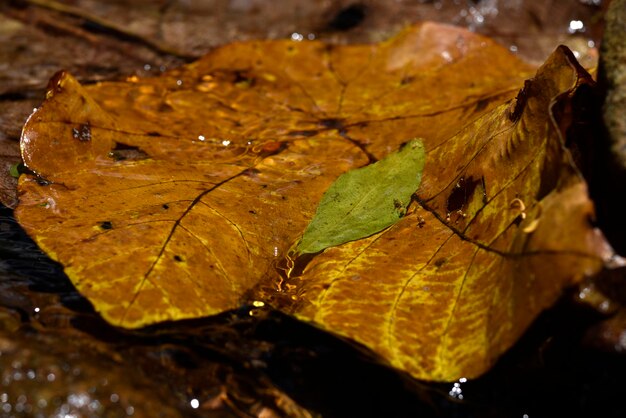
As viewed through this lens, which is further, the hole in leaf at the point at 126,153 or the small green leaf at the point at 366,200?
the hole in leaf at the point at 126,153

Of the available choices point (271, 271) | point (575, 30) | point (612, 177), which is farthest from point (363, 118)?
point (575, 30)

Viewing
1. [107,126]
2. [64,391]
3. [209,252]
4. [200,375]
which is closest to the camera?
[64,391]

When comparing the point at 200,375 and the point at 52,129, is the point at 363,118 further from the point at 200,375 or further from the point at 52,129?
the point at 200,375

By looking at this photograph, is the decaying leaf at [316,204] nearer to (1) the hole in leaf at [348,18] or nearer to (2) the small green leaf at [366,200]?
(2) the small green leaf at [366,200]

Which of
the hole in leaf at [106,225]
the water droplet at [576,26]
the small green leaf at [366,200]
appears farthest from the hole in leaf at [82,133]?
the water droplet at [576,26]

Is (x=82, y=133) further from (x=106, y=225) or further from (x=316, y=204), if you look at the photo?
(x=316, y=204)
